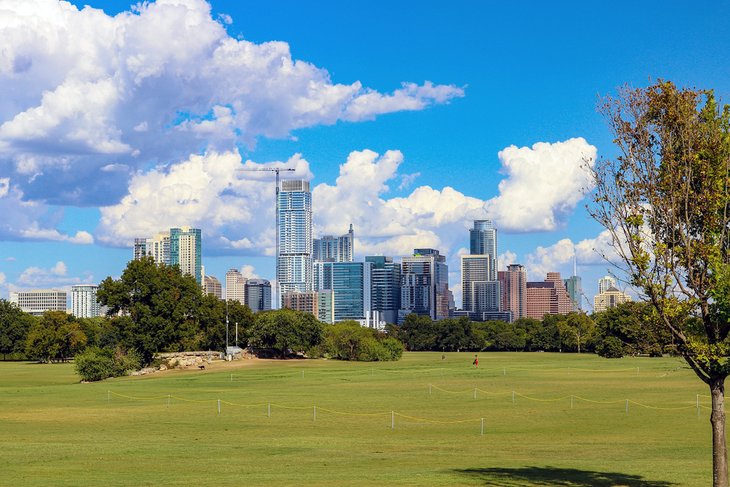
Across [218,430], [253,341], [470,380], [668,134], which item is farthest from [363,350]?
[668,134]

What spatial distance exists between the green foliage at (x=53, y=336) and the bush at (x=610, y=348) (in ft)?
331

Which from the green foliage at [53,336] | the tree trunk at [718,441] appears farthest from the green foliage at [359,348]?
the tree trunk at [718,441]

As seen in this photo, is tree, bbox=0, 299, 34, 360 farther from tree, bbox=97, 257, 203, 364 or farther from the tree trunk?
the tree trunk

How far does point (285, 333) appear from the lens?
162 metres

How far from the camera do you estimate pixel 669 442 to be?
48781mm

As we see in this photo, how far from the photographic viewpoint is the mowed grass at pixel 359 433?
1427 inches

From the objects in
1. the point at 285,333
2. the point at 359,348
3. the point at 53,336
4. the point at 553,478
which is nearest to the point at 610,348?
the point at 359,348

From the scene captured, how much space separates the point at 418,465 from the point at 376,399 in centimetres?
4039

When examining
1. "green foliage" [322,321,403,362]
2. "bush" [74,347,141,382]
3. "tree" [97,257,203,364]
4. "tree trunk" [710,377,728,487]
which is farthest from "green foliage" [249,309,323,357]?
"tree trunk" [710,377,728,487]

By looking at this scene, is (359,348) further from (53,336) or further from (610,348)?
(53,336)

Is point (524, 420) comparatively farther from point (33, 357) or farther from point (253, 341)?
point (33, 357)

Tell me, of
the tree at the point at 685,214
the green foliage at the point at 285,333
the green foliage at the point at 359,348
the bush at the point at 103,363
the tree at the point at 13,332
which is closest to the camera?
the tree at the point at 685,214

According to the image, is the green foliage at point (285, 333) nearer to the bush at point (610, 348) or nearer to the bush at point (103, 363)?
the bush at point (103, 363)

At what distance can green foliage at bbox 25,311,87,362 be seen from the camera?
17412cm
